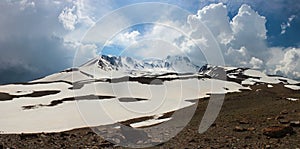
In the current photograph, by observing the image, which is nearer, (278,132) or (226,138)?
(278,132)

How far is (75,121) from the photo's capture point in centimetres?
5681

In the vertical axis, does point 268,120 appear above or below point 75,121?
above

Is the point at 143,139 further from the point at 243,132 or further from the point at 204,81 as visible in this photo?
the point at 204,81

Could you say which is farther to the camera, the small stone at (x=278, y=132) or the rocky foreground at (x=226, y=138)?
the small stone at (x=278, y=132)

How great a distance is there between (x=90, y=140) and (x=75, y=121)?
113 ft

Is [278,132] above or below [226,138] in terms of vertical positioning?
above

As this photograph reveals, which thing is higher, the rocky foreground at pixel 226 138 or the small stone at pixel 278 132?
the small stone at pixel 278 132

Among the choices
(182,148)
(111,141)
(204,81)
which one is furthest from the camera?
(204,81)

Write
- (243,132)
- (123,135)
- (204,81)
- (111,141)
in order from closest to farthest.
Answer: (243,132), (111,141), (123,135), (204,81)

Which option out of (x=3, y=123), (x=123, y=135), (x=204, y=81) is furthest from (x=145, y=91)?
(x=123, y=135)

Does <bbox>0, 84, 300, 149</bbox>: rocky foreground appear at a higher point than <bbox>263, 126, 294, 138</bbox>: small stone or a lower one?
lower

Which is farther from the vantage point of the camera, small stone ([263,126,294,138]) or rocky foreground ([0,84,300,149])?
small stone ([263,126,294,138])

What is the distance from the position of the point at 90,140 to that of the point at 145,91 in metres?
91.0

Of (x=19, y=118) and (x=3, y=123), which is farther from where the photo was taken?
(x=19, y=118)
